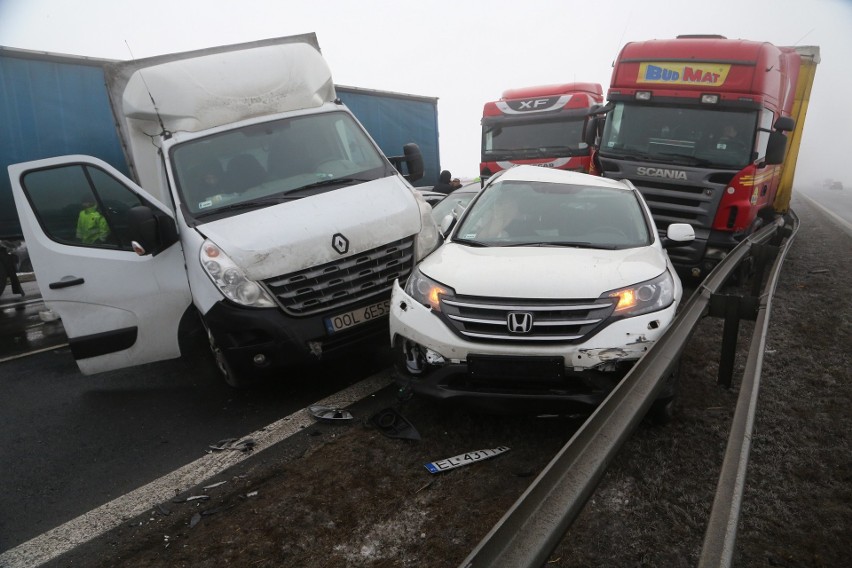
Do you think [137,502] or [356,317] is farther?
[356,317]

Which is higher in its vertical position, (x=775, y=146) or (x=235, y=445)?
(x=775, y=146)

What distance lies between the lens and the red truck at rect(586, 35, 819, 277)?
7629 mm

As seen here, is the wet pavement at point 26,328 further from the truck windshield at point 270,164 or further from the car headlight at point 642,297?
the car headlight at point 642,297

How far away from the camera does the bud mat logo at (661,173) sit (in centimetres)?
782

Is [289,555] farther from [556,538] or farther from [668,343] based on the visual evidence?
[668,343]

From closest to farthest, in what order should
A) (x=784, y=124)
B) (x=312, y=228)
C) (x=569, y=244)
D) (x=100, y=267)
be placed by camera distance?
(x=569, y=244) → (x=312, y=228) → (x=100, y=267) → (x=784, y=124)

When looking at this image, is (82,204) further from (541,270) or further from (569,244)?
(569,244)

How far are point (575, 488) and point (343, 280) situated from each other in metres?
2.97

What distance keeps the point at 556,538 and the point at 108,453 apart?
345 cm

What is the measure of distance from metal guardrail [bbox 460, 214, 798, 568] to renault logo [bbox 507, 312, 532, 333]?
85 centimetres

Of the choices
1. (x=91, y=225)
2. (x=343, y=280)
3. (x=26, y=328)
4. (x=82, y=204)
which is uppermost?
(x=82, y=204)

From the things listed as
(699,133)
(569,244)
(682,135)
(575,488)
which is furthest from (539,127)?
(575,488)

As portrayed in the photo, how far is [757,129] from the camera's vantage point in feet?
25.1

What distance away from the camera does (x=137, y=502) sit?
325 cm
